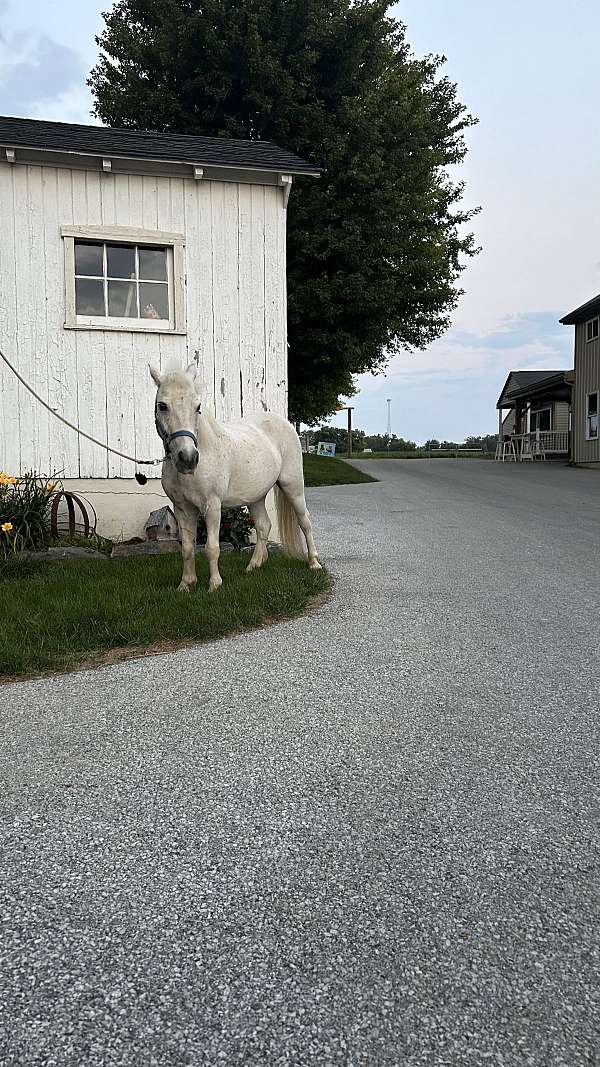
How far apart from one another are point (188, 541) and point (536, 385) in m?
30.6

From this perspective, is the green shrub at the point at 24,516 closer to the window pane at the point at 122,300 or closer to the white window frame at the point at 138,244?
the white window frame at the point at 138,244

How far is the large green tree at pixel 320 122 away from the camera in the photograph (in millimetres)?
16328

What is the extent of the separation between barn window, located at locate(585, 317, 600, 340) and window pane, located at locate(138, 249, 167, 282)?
21362 millimetres

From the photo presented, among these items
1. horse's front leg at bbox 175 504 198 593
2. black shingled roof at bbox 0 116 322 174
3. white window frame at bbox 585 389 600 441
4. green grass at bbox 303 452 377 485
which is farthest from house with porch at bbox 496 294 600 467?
horse's front leg at bbox 175 504 198 593

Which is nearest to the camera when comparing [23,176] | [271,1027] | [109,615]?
[271,1027]

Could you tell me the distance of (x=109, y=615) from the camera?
203 inches

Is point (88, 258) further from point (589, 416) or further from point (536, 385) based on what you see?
point (536, 385)

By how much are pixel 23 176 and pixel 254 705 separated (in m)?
7.60

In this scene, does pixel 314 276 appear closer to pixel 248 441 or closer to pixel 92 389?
pixel 92 389

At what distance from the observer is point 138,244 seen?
899cm

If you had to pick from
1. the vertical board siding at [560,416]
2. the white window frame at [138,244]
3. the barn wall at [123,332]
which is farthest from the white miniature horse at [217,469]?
the vertical board siding at [560,416]

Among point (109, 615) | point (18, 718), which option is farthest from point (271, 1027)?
point (109, 615)

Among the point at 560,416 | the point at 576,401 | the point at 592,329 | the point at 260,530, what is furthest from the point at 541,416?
the point at 260,530

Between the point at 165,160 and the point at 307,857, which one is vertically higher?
the point at 165,160
